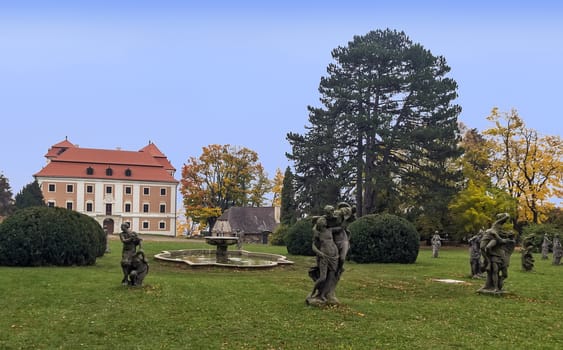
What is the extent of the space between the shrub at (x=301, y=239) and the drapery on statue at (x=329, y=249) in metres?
15.8

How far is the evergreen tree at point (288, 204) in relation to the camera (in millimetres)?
45156

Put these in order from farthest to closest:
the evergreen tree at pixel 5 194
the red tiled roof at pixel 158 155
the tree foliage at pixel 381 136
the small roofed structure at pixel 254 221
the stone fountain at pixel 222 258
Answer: the red tiled roof at pixel 158 155
the evergreen tree at pixel 5 194
the small roofed structure at pixel 254 221
the tree foliage at pixel 381 136
the stone fountain at pixel 222 258

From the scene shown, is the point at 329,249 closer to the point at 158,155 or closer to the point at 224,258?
the point at 224,258

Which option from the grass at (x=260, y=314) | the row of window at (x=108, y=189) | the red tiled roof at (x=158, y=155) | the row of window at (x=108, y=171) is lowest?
the grass at (x=260, y=314)

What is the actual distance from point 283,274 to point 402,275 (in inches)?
168

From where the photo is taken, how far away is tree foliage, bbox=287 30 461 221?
40.9 m

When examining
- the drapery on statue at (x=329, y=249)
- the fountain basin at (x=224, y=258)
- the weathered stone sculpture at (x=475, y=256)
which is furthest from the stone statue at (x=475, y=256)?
the drapery on statue at (x=329, y=249)

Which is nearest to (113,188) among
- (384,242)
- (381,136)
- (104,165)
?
(104,165)

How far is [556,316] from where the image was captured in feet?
35.0

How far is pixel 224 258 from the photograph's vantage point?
22875 millimetres

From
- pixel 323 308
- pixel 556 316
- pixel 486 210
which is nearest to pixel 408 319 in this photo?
pixel 323 308

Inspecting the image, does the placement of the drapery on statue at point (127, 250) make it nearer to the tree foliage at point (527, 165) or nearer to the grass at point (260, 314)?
the grass at point (260, 314)

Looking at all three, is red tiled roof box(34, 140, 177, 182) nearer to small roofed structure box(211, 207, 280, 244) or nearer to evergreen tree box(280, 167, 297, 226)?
small roofed structure box(211, 207, 280, 244)

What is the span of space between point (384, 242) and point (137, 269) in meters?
12.6
